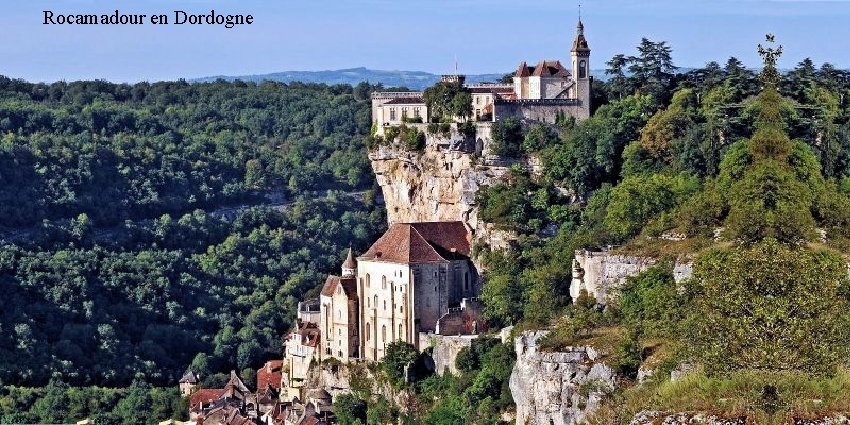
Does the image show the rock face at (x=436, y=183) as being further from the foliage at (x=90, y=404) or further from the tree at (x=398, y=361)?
the foliage at (x=90, y=404)

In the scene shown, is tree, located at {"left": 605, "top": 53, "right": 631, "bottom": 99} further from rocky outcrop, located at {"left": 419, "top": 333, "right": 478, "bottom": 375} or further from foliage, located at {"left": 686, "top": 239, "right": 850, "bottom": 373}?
foliage, located at {"left": 686, "top": 239, "right": 850, "bottom": 373}

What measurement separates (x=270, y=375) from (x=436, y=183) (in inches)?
436

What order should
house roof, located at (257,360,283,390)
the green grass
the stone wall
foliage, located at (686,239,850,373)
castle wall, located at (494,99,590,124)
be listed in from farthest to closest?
house roof, located at (257,360,283,390)
castle wall, located at (494,99,590,124)
the stone wall
foliage, located at (686,239,850,373)
the green grass

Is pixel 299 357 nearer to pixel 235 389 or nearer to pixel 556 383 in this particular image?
pixel 235 389

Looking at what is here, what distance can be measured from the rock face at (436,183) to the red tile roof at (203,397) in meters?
9.32

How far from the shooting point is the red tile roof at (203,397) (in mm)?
69750

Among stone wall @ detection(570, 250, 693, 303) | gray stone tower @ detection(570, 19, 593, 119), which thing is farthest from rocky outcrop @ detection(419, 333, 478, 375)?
gray stone tower @ detection(570, 19, 593, 119)

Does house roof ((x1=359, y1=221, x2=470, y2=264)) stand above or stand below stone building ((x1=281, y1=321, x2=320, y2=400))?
above

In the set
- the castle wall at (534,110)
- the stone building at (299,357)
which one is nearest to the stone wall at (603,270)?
the stone building at (299,357)

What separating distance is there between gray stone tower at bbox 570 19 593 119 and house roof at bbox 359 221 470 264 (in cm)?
728

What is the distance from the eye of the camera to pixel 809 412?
2216cm

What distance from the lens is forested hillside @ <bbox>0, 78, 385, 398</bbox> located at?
86500 mm

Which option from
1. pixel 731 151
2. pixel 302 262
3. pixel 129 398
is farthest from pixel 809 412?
pixel 302 262

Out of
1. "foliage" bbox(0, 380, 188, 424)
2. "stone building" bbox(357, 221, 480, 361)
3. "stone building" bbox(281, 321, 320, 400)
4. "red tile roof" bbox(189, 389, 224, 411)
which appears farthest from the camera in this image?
"foliage" bbox(0, 380, 188, 424)
